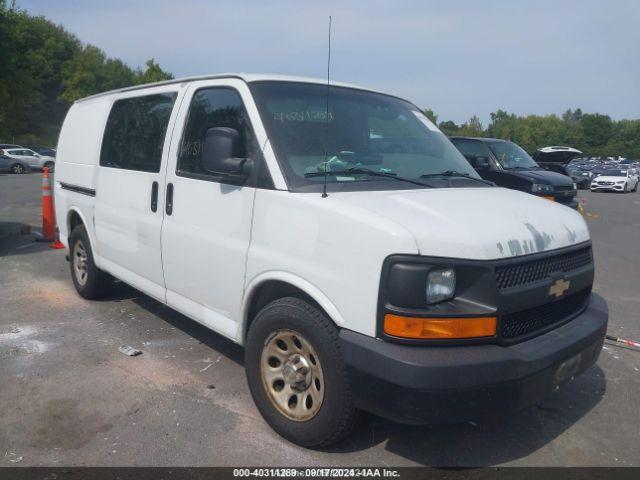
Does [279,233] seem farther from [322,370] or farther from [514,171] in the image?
[514,171]

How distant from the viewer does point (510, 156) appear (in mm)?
11688

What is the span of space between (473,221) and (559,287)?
68cm

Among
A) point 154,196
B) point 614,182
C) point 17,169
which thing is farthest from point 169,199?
point 17,169

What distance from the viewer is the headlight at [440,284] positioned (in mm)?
2699

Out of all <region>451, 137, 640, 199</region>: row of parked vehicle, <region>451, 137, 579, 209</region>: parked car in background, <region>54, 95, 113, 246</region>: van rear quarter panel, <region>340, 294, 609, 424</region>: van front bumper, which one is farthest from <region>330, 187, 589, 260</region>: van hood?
<region>451, 137, 579, 209</region>: parked car in background

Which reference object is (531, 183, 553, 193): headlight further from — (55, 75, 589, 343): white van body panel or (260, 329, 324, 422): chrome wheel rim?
(260, 329, 324, 422): chrome wheel rim

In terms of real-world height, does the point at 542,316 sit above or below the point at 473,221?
below

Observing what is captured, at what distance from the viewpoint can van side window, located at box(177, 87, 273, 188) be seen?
3467 millimetres

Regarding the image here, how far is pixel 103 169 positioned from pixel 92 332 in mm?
1496

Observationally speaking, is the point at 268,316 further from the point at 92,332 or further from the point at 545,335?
the point at 92,332

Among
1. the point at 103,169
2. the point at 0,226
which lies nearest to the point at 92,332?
the point at 103,169

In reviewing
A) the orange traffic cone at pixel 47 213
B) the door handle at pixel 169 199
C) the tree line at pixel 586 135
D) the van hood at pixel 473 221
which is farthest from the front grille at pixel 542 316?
the tree line at pixel 586 135

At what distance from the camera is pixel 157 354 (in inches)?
182

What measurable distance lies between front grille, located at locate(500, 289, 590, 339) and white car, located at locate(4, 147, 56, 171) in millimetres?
32087
